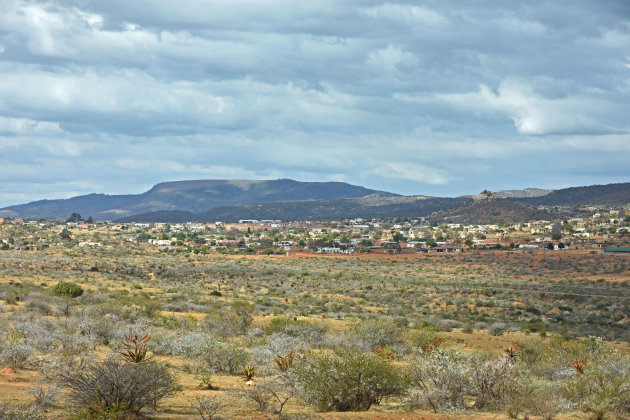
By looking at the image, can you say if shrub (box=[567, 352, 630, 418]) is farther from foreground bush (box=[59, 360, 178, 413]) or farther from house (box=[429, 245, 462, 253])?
house (box=[429, 245, 462, 253])

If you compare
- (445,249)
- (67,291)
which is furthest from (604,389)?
(445,249)

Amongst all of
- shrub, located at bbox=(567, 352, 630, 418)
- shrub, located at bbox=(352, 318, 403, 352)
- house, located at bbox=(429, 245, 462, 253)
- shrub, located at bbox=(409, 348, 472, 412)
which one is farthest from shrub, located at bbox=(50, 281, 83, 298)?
house, located at bbox=(429, 245, 462, 253)

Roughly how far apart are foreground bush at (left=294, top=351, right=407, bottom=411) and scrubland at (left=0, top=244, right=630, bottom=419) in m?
0.03

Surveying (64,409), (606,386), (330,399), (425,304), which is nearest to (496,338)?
(425,304)

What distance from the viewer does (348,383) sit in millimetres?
14195

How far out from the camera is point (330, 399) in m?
14.0

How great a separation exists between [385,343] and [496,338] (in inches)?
425

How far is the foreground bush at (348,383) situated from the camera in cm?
1402

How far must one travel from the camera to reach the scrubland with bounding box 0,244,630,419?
13531 mm

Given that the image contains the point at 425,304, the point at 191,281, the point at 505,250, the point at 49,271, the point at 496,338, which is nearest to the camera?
the point at 496,338

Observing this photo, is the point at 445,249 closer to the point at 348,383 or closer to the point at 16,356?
the point at 16,356

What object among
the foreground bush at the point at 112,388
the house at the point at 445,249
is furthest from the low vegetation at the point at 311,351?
the house at the point at 445,249

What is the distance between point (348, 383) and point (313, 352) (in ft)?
19.6

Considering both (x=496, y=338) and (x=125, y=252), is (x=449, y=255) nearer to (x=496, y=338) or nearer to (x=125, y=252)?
(x=125, y=252)
